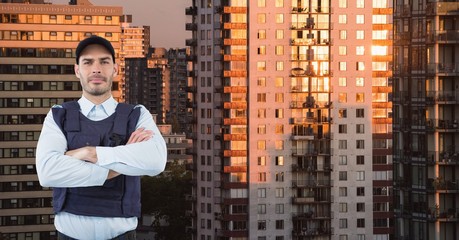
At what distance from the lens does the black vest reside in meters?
13.1

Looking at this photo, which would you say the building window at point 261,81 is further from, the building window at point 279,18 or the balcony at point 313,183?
the balcony at point 313,183

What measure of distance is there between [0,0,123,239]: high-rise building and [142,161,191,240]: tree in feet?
60.7

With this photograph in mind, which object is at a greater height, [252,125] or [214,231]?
[252,125]

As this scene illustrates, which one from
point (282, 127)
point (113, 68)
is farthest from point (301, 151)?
point (113, 68)

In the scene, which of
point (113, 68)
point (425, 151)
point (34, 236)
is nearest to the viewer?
point (113, 68)

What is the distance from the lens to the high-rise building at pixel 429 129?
112375 millimetres

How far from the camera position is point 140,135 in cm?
1325

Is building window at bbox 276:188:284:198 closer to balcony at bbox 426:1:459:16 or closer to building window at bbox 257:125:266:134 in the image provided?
building window at bbox 257:125:266:134

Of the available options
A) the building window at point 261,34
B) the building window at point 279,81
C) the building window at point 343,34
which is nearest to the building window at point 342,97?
the building window at point 343,34

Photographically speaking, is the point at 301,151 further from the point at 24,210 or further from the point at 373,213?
the point at 24,210

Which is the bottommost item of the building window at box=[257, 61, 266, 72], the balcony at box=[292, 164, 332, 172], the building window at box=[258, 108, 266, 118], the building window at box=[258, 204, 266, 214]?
the building window at box=[258, 204, 266, 214]

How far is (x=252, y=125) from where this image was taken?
455 ft

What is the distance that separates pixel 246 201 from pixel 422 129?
92.6 feet

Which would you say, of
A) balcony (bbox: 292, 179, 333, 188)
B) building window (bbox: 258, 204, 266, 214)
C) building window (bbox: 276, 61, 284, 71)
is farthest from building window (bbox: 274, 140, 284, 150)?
building window (bbox: 276, 61, 284, 71)
